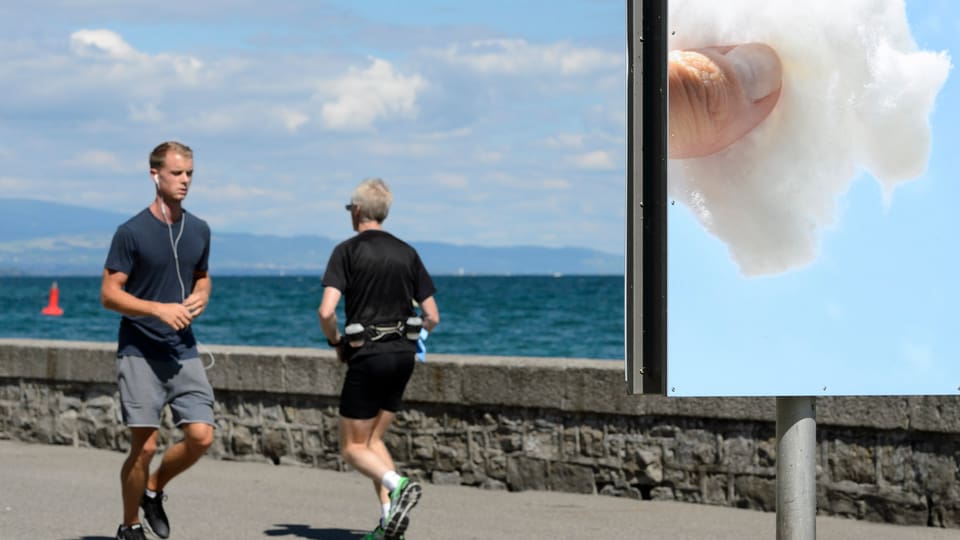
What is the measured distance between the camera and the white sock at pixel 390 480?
7.28 meters

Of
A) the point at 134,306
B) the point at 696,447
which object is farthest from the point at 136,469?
the point at 696,447

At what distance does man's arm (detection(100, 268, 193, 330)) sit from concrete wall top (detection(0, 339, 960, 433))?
2.74 m

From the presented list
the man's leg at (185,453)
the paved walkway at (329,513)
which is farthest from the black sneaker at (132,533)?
the paved walkway at (329,513)

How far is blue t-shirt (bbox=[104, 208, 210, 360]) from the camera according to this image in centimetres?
709

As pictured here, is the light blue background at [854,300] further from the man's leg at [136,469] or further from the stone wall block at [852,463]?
the stone wall block at [852,463]

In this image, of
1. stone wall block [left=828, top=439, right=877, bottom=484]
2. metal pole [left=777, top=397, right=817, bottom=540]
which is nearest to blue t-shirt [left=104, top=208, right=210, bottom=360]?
metal pole [left=777, top=397, right=817, bottom=540]

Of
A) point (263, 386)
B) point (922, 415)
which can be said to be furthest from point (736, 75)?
point (263, 386)

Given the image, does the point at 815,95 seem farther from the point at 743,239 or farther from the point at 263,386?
the point at 263,386

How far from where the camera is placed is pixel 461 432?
9867mm

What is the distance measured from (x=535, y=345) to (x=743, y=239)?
153ft

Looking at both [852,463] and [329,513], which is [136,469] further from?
[852,463]

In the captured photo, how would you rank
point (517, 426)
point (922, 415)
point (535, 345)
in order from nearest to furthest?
point (922, 415) → point (517, 426) → point (535, 345)

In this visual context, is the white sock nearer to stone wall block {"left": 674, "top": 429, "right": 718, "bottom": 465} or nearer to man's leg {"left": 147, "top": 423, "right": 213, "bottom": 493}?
man's leg {"left": 147, "top": 423, "right": 213, "bottom": 493}

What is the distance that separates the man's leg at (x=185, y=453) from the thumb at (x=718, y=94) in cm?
334
